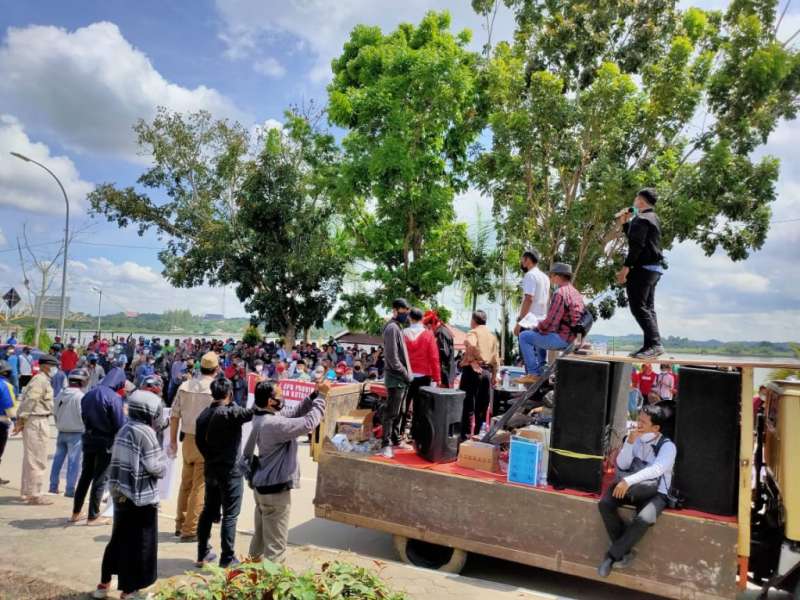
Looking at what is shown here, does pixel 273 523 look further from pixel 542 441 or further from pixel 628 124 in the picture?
pixel 628 124

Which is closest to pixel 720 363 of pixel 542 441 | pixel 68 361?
pixel 542 441

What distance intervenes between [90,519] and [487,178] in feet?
44.8

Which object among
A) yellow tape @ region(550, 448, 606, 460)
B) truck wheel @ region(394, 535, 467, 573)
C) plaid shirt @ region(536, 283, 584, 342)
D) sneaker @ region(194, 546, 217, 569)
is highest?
plaid shirt @ region(536, 283, 584, 342)

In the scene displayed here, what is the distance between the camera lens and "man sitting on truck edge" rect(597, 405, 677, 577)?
Result: 5.08m

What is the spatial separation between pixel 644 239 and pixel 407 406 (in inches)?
142

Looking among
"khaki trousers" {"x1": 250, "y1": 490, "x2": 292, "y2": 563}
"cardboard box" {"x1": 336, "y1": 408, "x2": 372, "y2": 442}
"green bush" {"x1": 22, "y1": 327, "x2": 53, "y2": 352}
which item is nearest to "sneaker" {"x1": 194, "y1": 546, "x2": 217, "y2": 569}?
"khaki trousers" {"x1": 250, "y1": 490, "x2": 292, "y2": 563}

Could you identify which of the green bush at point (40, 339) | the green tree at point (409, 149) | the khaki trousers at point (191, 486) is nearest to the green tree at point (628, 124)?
the green tree at point (409, 149)

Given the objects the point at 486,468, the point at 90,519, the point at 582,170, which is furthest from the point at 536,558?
the point at 582,170

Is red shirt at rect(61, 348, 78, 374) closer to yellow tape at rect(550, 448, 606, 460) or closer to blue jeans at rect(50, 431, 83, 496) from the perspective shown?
blue jeans at rect(50, 431, 83, 496)

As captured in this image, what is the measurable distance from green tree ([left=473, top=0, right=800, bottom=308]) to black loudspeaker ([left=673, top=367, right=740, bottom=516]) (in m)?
10.4

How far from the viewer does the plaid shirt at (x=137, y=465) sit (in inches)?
193

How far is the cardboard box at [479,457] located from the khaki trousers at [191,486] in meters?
2.90

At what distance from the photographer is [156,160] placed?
26922mm

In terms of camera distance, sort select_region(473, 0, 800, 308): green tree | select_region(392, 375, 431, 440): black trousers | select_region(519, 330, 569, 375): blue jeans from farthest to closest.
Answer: select_region(473, 0, 800, 308): green tree → select_region(392, 375, 431, 440): black trousers → select_region(519, 330, 569, 375): blue jeans
